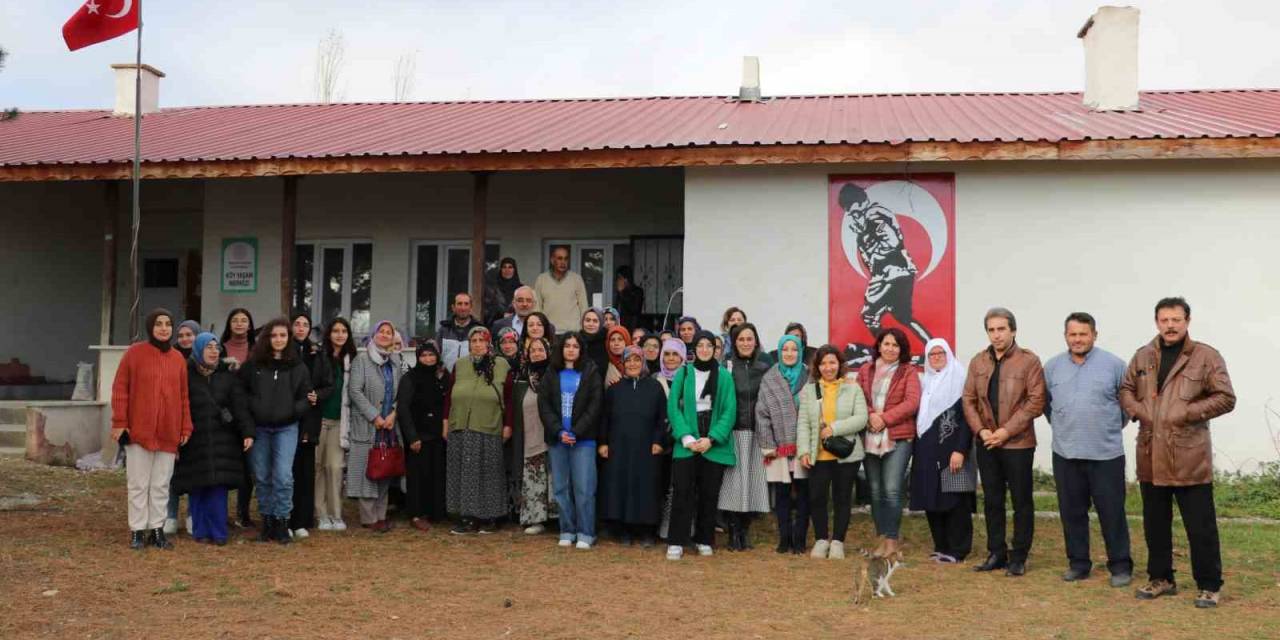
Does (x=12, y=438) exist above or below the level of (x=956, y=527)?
above

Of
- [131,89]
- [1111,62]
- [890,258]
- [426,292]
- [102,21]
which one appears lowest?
[426,292]

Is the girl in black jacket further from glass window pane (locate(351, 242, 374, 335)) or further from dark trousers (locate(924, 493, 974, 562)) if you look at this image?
glass window pane (locate(351, 242, 374, 335))

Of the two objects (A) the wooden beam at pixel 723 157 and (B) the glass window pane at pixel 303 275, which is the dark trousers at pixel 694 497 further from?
(B) the glass window pane at pixel 303 275

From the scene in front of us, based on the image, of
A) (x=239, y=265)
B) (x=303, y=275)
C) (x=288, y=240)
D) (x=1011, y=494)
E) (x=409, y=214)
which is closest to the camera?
(x=1011, y=494)

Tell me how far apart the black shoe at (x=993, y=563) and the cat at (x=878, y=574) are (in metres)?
1.06

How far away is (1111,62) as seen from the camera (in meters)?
12.6

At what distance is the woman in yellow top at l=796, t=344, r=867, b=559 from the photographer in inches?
301

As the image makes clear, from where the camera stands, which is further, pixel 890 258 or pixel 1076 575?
pixel 890 258

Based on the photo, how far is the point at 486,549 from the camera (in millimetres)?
A: 7910

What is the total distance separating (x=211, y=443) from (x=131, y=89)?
11.1 metres

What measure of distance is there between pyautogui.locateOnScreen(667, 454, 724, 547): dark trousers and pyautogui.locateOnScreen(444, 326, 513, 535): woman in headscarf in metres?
1.44

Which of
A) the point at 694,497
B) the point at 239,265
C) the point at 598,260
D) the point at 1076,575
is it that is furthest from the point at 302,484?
the point at 239,265

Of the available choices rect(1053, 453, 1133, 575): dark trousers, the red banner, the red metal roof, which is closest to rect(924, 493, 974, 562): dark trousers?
rect(1053, 453, 1133, 575): dark trousers

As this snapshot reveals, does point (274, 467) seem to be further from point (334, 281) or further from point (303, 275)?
point (303, 275)
